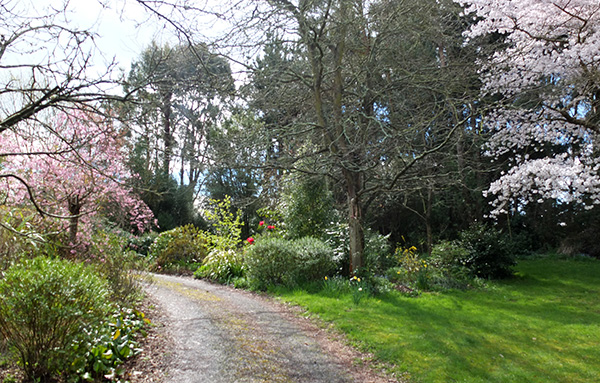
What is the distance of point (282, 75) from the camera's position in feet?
26.7

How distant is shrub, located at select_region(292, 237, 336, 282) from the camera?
7.26 metres

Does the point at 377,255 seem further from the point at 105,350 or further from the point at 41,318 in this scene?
the point at 41,318

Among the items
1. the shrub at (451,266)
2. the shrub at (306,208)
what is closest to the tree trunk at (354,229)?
the shrub at (306,208)

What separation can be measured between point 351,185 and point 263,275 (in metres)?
2.69

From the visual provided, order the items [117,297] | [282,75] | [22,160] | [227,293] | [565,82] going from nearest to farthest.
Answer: [117,297]
[22,160]
[227,293]
[565,82]
[282,75]

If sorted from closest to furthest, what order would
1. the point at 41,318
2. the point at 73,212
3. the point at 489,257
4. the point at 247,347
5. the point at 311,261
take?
the point at 41,318
the point at 247,347
the point at 73,212
the point at 311,261
the point at 489,257

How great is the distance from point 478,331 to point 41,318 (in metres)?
5.20

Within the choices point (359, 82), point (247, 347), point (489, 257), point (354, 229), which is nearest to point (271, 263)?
point (354, 229)

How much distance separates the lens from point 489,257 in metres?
9.10

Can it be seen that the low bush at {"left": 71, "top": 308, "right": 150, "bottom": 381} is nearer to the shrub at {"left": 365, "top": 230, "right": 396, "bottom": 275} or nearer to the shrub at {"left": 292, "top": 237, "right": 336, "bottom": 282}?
the shrub at {"left": 292, "top": 237, "right": 336, "bottom": 282}

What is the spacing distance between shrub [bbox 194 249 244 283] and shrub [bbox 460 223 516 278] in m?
5.74

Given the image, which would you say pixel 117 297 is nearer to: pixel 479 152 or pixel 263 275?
pixel 263 275

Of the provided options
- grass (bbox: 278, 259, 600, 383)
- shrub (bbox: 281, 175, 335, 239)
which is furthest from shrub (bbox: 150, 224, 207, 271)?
grass (bbox: 278, 259, 600, 383)

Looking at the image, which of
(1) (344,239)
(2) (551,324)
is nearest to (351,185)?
(1) (344,239)
